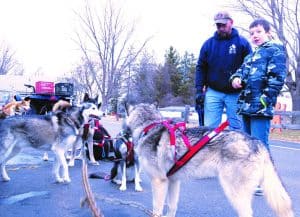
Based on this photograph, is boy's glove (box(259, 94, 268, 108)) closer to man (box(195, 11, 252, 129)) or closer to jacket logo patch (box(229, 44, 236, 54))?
man (box(195, 11, 252, 129))

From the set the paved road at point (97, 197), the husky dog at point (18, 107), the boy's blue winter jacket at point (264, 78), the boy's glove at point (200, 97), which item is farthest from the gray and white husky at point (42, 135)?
the boy's blue winter jacket at point (264, 78)

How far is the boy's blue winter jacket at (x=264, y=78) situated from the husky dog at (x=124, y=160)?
2.00 metres

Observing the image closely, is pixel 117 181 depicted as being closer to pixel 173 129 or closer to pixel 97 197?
pixel 97 197

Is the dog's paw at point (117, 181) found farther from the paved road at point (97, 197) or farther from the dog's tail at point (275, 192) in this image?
the dog's tail at point (275, 192)

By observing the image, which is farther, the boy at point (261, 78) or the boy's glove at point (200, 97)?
the boy's glove at point (200, 97)

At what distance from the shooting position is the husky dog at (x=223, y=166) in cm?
346

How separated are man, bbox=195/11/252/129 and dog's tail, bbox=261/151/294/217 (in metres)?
1.89

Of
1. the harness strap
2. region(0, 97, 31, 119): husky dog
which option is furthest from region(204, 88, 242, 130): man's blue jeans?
region(0, 97, 31, 119): husky dog

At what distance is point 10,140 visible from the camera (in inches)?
252

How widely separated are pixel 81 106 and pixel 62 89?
9.65ft

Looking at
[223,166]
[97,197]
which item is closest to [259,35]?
[223,166]

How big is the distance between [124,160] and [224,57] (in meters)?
2.21

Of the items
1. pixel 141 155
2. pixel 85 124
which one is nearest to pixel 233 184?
pixel 141 155

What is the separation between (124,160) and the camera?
6.13m
